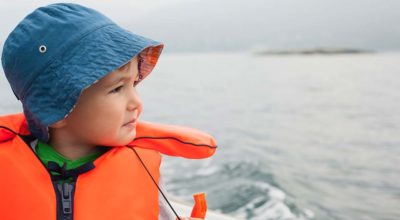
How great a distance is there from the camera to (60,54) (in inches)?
52.6

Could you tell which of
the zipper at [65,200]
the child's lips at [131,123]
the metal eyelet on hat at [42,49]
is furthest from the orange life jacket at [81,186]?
the metal eyelet on hat at [42,49]

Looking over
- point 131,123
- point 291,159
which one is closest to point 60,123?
point 131,123

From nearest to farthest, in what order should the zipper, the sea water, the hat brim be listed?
the hat brim < the zipper < the sea water

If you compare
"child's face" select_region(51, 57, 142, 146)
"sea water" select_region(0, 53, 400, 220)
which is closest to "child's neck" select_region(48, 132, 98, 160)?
"child's face" select_region(51, 57, 142, 146)

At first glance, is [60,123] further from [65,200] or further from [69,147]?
[65,200]

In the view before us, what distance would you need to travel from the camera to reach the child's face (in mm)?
1401

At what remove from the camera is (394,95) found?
1447 cm

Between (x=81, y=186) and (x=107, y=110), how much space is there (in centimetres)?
26

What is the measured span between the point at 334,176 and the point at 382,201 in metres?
0.88

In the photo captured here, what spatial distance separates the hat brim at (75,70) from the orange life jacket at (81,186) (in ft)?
0.64

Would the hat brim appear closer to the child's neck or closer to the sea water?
the child's neck

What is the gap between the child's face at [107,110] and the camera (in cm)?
140

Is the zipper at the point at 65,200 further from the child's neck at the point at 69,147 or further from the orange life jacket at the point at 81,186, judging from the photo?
the child's neck at the point at 69,147

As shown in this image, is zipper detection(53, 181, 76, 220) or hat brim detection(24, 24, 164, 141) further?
zipper detection(53, 181, 76, 220)
